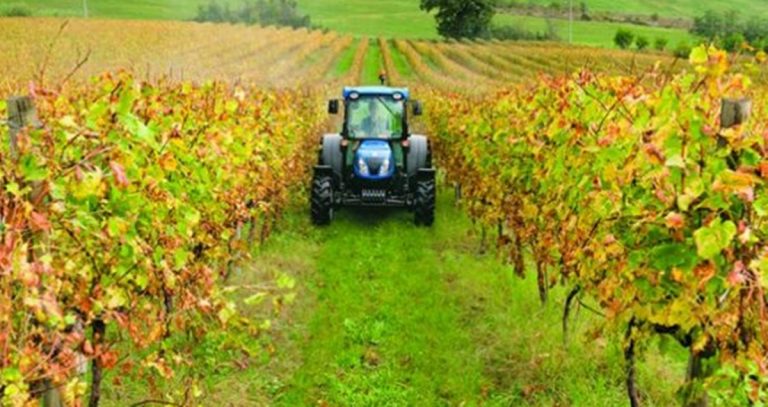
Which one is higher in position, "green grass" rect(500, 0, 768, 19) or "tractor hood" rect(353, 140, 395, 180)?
"green grass" rect(500, 0, 768, 19)

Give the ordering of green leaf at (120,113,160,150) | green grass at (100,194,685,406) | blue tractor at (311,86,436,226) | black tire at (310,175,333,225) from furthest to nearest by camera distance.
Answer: blue tractor at (311,86,436,226) → black tire at (310,175,333,225) → green grass at (100,194,685,406) → green leaf at (120,113,160,150)

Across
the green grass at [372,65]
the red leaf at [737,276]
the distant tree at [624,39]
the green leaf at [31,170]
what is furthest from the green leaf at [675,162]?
the distant tree at [624,39]

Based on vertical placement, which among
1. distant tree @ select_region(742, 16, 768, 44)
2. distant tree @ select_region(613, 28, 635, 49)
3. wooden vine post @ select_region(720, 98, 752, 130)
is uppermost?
distant tree @ select_region(742, 16, 768, 44)

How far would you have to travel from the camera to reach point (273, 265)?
28.9 feet

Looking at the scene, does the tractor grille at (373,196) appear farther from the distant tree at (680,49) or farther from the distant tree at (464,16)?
the distant tree at (464,16)

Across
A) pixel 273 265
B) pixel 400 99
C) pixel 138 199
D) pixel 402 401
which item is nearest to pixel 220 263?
pixel 273 265

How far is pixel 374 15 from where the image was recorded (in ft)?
249

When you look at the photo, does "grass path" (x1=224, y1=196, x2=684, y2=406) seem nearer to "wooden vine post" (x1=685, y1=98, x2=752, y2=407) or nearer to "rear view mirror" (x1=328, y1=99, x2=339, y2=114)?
"wooden vine post" (x1=685, y1=98, x2=752, y2=407)

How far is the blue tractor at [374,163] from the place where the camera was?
10820 millimetres

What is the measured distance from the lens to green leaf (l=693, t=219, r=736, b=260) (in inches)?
112

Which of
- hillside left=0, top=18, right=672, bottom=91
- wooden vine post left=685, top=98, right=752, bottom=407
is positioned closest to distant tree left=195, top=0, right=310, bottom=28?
hillside left=0, top=18, right=672, bottom=91

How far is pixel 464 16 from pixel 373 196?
48.5 m

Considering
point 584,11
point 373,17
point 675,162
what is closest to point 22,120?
point 675,162

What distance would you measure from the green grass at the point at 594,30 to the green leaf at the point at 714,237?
49.4m
